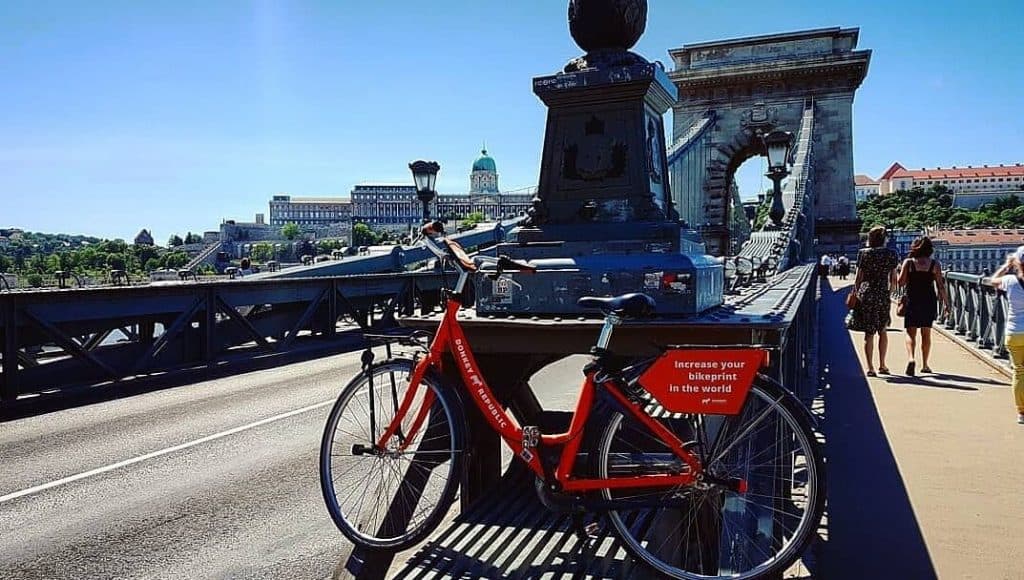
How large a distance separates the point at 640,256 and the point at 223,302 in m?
8.70

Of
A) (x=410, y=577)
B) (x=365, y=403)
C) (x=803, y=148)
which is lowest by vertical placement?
(x=410, y=577)

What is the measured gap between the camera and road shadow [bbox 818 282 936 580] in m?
3.74

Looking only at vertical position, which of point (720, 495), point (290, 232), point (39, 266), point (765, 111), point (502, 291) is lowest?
point (39, 266)

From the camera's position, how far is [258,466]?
5590 millimetres

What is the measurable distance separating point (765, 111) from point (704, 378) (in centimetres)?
3508

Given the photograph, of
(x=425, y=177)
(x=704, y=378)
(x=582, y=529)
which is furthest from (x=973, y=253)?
(x=582, y=529)

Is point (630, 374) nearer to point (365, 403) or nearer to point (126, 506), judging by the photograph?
point (365, 403)

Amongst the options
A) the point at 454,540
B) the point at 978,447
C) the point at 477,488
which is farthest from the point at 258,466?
the point at 978,447

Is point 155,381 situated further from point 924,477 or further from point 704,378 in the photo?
point 704,378

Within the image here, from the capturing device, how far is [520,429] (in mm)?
3004

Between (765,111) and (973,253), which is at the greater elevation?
(765,111)

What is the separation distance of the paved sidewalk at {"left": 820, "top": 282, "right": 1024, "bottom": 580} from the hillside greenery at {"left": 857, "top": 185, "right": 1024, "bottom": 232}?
64269 millimetres

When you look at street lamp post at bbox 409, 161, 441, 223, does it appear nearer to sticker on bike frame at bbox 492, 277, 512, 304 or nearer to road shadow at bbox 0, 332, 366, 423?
road shadow at bbox 0, 332, 366, 423

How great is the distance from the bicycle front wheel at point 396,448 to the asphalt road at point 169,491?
0.27 meters
